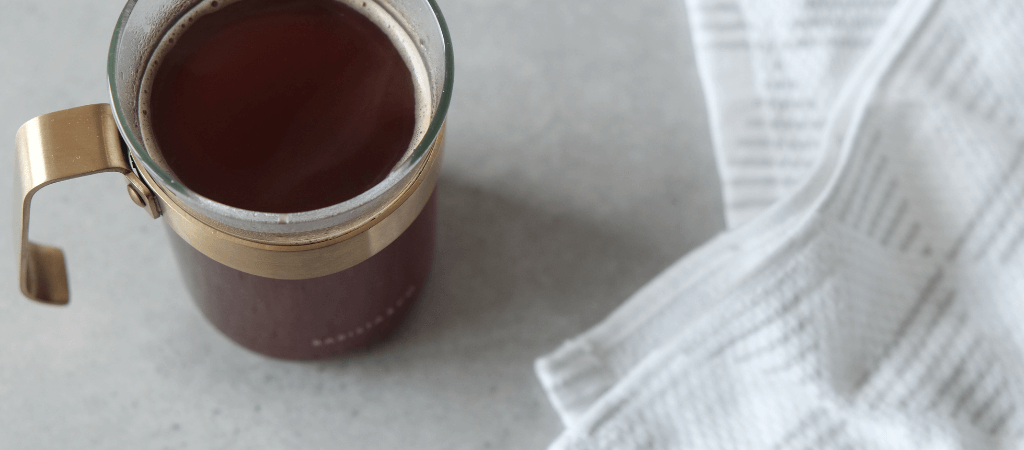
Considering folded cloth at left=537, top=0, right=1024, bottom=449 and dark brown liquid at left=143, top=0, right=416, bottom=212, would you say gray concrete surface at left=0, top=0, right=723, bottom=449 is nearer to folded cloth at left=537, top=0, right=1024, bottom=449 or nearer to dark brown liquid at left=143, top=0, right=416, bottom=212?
folded cloth at left=537, top=0, right=1024, bottom=449

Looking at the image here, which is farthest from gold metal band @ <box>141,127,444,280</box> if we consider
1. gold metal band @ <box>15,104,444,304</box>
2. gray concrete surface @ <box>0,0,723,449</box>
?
gray concrete surface @ <box>0,0,723,449</box>

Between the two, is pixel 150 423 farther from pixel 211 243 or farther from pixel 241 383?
pixel 211 243

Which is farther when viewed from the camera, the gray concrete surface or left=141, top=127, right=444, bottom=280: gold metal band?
the gray concrete surface

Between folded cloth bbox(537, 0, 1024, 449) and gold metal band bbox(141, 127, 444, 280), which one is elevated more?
gold metal band bbox(141, 127, 444, 280)

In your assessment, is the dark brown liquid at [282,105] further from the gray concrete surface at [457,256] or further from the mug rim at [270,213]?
the gray concrete surface at [457,256]

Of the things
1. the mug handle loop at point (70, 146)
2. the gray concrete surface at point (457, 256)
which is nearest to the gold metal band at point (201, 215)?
the mug handle loop at point (70, 146)

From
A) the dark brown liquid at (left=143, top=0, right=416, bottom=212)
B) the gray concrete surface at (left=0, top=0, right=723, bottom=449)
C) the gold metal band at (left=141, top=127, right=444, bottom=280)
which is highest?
the dark brown liquid at (left=143, top=0, right=416, bottom=212)

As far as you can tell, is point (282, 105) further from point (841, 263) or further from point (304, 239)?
point (841, 263)
